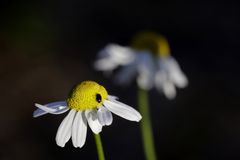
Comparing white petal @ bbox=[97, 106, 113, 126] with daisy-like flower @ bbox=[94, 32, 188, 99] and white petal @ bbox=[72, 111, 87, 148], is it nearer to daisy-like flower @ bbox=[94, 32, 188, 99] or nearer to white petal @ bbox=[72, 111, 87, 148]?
white petal @ bbox=[72, 111, 87, 148]

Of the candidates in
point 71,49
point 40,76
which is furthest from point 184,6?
point 40,76

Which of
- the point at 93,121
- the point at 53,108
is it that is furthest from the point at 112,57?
the point at 93,121

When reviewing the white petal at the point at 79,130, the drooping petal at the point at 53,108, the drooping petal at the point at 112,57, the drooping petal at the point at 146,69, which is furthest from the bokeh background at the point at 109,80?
the white petal at the point at 79,130

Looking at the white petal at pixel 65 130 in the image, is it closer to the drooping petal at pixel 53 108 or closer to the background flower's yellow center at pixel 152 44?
the drooping petal at pixel 53 108

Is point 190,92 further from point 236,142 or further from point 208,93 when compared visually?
point 236,142

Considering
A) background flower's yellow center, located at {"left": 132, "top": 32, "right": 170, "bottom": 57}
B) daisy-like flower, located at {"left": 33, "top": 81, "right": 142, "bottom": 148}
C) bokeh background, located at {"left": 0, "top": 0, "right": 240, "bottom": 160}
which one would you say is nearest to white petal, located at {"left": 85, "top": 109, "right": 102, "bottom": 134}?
daisy-like flower, located at {"left": 33, "top": 81, "right": 142, "bottom": 148}

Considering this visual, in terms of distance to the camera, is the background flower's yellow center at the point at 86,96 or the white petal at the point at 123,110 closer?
the white petal at the point at 123,110

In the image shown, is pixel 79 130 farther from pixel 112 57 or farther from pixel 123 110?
pixel 112 57
